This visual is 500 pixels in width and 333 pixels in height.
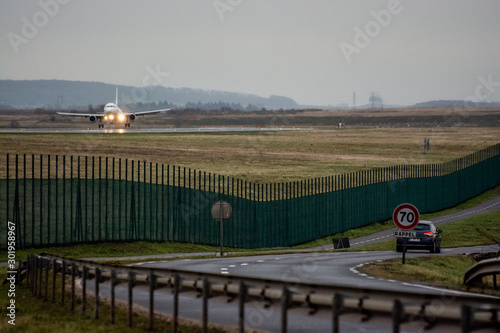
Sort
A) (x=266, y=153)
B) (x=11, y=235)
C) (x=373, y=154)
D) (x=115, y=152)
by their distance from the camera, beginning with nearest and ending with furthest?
(x=11, y=235)
(x=115, y=152)
(x=266, y=153)
(x=373, y=154)

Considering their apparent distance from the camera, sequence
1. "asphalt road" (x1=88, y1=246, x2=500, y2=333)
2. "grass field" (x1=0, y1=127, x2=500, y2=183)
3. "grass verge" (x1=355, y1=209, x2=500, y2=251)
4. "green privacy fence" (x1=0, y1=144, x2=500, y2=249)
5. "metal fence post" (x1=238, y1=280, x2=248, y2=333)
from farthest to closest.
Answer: "grass field" (x1=0, y1=127, x2=500, y2=183) → "grass verge" (x1=355, y1=209, x2=500, y2=251) → "green privacy fence" (x1=0, y1=144, x2=500, y2=249) → "metal fence post" (x1=238, y1=280, x2=248, y2=333) → "asphalt road" (x1=88, y1=246, x2=500, y2=333)

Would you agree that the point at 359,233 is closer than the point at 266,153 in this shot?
Yes

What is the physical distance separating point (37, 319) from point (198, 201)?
89.7 ft

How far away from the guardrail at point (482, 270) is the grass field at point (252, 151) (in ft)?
114

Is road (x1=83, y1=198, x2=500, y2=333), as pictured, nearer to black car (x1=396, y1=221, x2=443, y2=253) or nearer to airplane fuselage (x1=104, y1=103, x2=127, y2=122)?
black car (x1=396, y1=221, x2=443, y2=253)

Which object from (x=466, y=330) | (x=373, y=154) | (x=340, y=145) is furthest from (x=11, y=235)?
(x=340, y=145)

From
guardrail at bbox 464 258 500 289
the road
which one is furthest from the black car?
guardrail at bbox 464 258 500 289

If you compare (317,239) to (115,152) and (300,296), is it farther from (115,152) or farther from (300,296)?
(300,296)

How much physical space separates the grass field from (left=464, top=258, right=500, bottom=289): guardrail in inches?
1365

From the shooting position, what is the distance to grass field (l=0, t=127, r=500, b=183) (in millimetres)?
78875

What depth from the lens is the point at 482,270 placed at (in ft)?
74.7

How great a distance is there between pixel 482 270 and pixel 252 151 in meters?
79.1

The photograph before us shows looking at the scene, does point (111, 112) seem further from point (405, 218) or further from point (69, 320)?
point (69, 320)

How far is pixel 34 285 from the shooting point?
21484 millimetres
